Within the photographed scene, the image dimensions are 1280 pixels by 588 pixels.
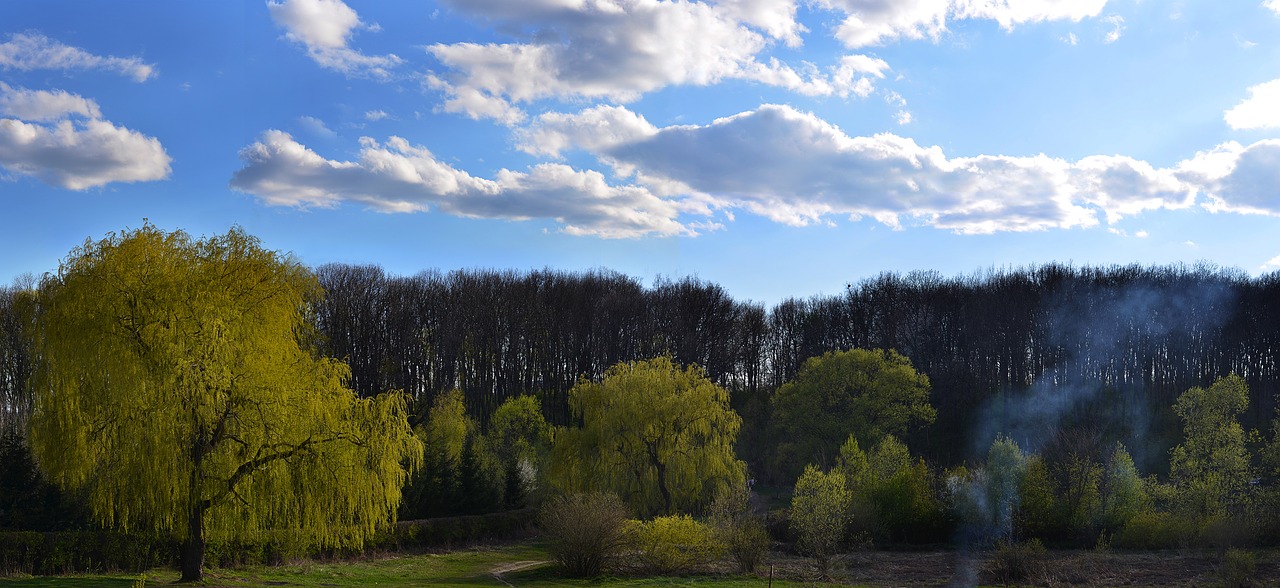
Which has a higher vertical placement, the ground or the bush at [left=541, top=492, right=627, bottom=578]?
the bush at [left=541, top=492, right=627, bottom=578]

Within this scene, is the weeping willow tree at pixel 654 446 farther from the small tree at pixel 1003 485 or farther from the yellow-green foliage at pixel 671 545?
the small tree at pixel 1003 485

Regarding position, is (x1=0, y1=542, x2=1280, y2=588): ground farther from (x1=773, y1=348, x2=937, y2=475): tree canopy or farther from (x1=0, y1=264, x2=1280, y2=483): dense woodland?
(x1=0, y1=264, x2=1280, y2=483): dense woodland

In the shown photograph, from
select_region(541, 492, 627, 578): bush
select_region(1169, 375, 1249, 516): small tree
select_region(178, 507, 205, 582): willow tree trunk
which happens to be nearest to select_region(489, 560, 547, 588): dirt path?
select_region(541, 492, 627, 578): bush

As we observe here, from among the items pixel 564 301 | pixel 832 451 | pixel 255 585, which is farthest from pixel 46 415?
pixel 564 301

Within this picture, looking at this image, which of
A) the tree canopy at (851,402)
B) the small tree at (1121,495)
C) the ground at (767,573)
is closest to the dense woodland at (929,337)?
the tree canopy at (851,402)

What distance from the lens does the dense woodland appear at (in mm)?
56844

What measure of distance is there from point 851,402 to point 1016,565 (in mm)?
23577

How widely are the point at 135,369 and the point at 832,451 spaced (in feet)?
120

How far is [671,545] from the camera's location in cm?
2598

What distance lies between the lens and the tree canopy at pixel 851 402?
4766 cm

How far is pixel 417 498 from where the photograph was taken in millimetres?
33531

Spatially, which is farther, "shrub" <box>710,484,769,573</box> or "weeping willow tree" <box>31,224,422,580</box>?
"shrub" <box>710,484,769,573</box>

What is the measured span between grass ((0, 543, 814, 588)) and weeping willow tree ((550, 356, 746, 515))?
484 cm

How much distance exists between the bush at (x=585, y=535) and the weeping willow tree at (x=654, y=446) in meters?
7.77
